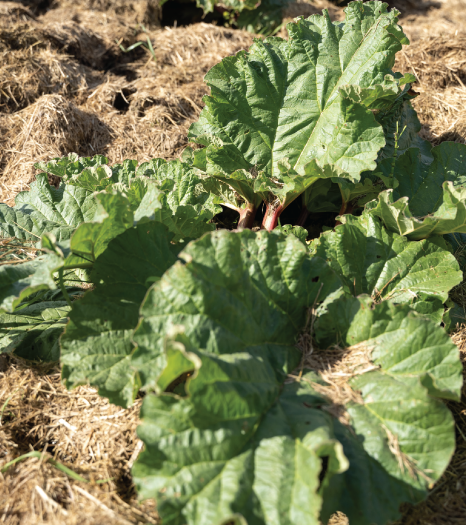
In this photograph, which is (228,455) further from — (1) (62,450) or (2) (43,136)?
(2) (43,136)

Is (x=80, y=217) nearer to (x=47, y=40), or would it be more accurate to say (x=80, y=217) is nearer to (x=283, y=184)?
(x=283, y=184)

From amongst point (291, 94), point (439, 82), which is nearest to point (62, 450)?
point (291, 94)

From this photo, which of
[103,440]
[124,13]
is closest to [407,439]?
[103,440]

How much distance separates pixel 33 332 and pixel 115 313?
2.41ft

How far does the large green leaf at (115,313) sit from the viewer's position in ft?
6.21

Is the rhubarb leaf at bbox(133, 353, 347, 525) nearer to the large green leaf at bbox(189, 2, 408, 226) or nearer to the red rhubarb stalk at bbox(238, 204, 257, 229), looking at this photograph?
the large green leaf at bbox(189, 2, 408, 226)

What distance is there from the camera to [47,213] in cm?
256

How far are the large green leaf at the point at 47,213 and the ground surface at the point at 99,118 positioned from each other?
724 mm

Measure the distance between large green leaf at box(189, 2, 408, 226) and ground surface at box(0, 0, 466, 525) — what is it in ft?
3.76

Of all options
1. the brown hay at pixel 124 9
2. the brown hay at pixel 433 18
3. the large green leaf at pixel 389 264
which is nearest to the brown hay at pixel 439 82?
the brown hay at pixel 433 18

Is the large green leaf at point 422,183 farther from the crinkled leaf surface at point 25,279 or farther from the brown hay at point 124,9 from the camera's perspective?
the brown hay at point 124,9

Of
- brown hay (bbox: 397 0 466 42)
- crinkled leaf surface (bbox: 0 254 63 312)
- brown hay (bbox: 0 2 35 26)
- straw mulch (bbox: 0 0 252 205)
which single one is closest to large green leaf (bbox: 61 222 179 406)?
crinkled leaf surface (bbox: 0 254 63 312)

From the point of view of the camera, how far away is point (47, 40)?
441 cm

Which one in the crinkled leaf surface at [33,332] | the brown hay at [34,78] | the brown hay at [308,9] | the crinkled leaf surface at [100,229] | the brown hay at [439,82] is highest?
the brown hay at [308,9]
